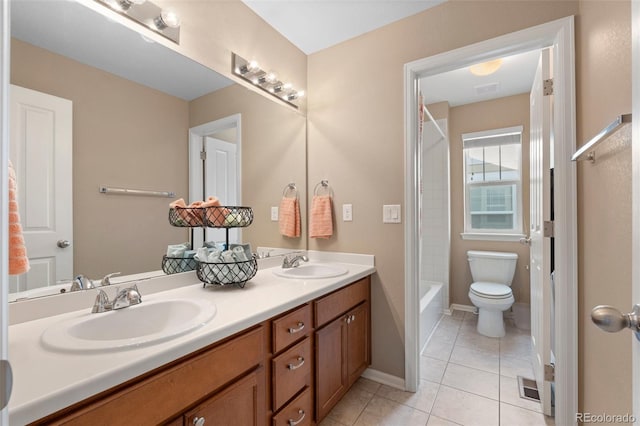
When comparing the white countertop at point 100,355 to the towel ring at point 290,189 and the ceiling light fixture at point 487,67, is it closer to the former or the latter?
the towel ring at point 290,189

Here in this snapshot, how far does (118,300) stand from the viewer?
1.04 meters

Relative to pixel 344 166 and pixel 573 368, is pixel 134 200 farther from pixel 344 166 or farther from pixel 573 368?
pixel 573 368

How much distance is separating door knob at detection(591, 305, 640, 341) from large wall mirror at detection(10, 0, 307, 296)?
151 centimetres

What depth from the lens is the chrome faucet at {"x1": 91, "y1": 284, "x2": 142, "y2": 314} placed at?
101 cm

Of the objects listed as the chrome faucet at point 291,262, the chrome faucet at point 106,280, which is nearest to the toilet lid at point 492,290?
the chrome faucet at point 291,262

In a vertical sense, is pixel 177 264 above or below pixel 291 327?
above

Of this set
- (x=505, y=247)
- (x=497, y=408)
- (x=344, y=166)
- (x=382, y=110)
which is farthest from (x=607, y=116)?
(x=505, y=247)

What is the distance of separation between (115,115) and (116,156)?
0.17 meters

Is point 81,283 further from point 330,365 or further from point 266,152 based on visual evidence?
point 266,152

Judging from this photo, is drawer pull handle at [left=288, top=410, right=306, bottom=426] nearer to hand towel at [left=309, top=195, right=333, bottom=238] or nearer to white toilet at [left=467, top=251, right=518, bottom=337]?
hand towel at [left=309, top=195, right=333, bottom=238]

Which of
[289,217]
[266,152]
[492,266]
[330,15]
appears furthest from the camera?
[492,266]

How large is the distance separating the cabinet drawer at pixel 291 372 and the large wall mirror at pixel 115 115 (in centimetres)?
71

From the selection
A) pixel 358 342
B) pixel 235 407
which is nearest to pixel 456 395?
pixel 358 342

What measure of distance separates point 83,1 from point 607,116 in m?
2.02
